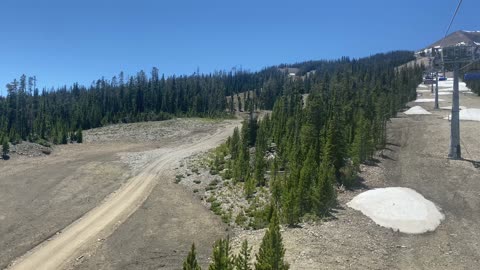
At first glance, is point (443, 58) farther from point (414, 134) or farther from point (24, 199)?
point (24, 199)

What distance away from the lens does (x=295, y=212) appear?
88.2ft

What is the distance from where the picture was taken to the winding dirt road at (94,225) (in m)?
27.5

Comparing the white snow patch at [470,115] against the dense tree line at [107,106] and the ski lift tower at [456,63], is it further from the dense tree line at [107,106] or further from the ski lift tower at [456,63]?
the dense tree line at [107,106]

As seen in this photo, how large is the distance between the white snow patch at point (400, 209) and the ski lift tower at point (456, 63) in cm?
1461

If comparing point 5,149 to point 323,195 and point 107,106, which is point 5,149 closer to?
point 323,195

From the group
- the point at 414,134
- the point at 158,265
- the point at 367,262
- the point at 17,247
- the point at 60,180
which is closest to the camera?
the point at 367,262

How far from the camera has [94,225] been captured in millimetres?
34500

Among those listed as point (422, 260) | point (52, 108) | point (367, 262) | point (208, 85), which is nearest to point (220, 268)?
point (367, 262)

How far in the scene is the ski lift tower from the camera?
43375mm

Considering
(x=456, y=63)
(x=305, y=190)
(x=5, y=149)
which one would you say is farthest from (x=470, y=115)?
(x=5, y=149)

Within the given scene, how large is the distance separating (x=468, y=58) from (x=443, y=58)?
8.07 ft

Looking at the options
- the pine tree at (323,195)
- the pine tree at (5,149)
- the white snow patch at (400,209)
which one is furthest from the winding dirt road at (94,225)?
the pine tree at (5,149)

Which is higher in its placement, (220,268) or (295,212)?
(220,268)

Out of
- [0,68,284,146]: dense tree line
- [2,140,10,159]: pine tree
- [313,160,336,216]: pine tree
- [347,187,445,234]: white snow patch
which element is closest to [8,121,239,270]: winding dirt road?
[313,160,336,216]: pine tree
